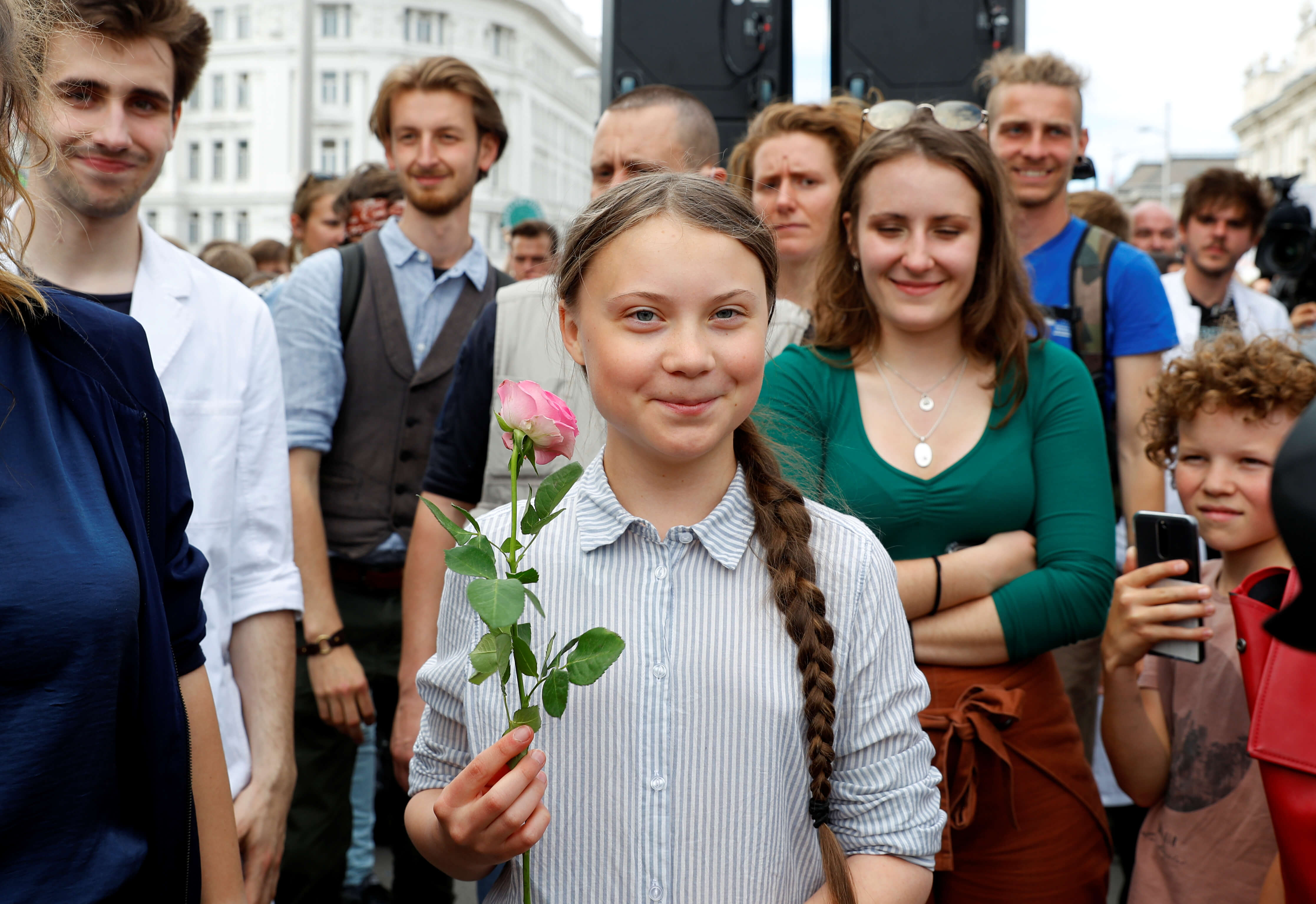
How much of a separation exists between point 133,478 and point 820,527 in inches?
35.6

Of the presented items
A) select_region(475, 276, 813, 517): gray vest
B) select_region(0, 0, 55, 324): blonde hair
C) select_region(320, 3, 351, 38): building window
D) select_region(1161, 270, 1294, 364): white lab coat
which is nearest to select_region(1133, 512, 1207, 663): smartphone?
select_region(475, 276, 813, 517): gray vest

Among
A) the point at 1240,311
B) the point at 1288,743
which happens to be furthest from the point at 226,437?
the point at 1240,311

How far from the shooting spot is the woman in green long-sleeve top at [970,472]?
1920mm

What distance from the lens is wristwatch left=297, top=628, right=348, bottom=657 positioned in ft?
9.05

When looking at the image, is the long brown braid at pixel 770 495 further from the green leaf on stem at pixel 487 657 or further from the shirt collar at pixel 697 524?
the green leaf on stem at pixel 487 657

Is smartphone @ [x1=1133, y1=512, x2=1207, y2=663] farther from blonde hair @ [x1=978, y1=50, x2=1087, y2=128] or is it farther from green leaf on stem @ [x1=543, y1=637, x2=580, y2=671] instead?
blonde hair @ [x1=978, y1=50, x2=1087, y2=128]

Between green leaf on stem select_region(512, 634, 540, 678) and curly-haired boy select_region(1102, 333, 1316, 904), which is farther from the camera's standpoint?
curly-haired boy select_region(1102, 333, 1316, 904)

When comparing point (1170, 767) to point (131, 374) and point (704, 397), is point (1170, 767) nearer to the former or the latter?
point (704, 397)

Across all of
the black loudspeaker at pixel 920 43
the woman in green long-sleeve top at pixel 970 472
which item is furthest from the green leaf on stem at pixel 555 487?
the black loudspeaker at pixel 920 43

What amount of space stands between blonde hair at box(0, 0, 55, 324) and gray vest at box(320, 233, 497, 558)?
1.56 metres

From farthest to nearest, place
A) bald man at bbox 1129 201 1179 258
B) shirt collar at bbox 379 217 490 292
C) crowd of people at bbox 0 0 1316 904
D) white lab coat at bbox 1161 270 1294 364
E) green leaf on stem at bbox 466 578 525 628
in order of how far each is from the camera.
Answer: bald man at bbox 1129 201 1179 258 < white lab coat at bbox 1161 270 1294 364 < shirt collar at bbox 379 217 490 292 < crowd of people at bbox 0 0 1316 904 < green leaf on stem at bbox 466 578 525 628

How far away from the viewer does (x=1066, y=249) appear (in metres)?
3.01

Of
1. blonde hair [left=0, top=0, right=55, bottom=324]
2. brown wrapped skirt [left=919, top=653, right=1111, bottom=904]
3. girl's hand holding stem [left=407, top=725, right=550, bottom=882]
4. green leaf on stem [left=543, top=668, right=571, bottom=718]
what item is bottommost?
brown wrapped skirt [left=919, top=653, right=1111, bottom=904]

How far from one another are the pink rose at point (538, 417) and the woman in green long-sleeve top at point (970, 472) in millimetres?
675
